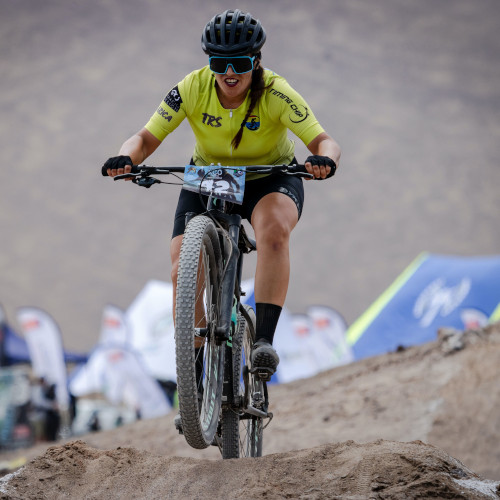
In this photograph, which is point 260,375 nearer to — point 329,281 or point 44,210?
point 329,281

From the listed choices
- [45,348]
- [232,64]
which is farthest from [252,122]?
[45,348]

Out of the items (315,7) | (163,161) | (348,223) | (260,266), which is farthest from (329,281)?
(260,266)

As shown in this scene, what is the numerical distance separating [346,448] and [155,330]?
9.42 metres

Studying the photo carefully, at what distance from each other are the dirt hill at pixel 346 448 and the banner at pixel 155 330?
9.21 feet

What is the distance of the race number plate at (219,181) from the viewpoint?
3410mm

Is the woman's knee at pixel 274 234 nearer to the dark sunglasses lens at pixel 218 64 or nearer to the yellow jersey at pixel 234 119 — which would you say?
the yellow jersey at pixel 234 119

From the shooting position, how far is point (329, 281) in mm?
16141

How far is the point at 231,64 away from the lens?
3455 mm

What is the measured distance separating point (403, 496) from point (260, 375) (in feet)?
3.43

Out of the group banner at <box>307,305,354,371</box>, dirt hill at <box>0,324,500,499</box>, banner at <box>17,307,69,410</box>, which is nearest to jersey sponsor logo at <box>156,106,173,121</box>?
dirt hill at <box>0,324,500,499</box>

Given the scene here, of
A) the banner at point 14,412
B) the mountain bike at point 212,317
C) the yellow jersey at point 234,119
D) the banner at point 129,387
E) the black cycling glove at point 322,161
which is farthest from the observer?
the banner at point 129,387

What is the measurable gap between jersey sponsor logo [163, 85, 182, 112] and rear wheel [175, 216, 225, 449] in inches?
30.3

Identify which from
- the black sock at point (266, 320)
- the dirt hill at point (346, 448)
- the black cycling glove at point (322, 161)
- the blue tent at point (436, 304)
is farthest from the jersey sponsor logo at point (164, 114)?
the blue tent at point (436, 304)

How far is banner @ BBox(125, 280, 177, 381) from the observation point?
471 inches
